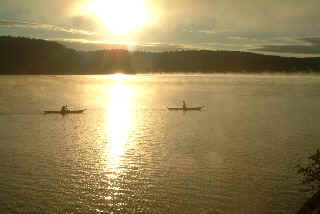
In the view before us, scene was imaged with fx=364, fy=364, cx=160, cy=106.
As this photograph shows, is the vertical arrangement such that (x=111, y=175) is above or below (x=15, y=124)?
below

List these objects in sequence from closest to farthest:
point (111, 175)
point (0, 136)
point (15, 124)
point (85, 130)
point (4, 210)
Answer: point (4, 210) < point (111, 175) < point (0, 136) < point (85, 130) < point (15, 124)

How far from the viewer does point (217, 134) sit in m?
39.5

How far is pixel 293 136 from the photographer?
3684cm

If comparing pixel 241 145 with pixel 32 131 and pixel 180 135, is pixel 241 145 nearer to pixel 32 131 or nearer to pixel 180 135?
pixel 180 135

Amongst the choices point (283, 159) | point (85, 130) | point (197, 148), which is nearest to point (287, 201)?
point (283, 159)

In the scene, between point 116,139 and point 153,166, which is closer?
point 153,166

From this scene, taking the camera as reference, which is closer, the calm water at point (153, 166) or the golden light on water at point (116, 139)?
the calm water at point (153, 166)

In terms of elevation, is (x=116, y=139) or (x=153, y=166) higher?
(x=116, y=139)

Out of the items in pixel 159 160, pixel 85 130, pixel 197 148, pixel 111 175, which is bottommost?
pixel 111 175

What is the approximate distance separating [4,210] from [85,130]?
83.0 feet

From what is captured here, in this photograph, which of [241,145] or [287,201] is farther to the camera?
[241,145]

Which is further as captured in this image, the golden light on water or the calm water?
the golden light on water

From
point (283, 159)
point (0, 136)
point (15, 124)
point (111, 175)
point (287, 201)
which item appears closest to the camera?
point (287, 201)

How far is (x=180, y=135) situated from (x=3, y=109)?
113 feet
